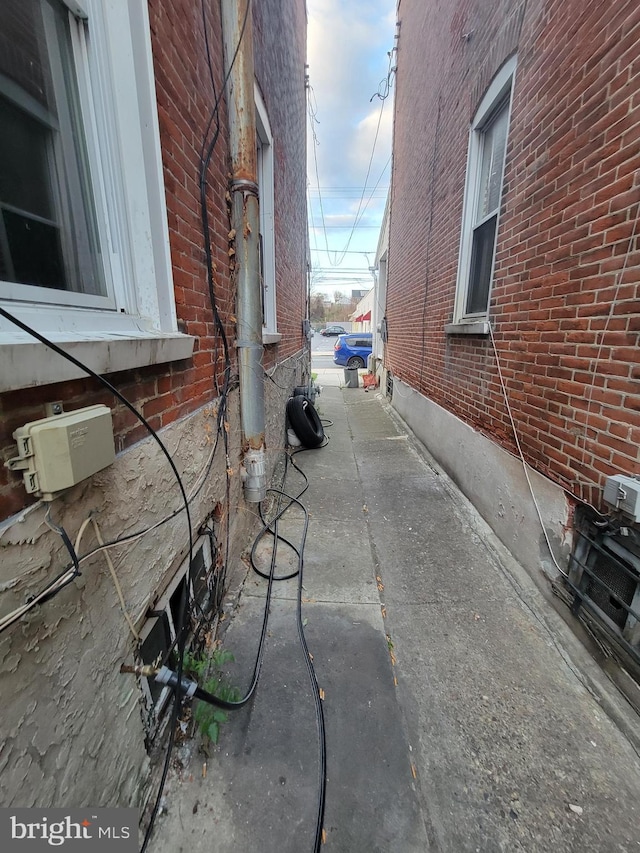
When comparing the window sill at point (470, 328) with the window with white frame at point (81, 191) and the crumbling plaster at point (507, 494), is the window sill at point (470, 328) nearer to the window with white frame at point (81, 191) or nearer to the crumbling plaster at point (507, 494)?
the crumbling plaster at point (507, 494)

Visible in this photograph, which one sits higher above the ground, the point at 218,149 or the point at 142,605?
the point at 218,149

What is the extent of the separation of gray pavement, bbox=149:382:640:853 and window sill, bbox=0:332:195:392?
162 cm

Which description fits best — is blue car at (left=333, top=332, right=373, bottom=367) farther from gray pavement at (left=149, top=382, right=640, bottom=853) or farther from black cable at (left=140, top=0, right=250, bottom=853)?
black cable at (left=140, top=0, right=250, bottom=853)

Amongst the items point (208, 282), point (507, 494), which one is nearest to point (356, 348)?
point (507, 494)

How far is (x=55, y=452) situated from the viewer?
33.8 inches

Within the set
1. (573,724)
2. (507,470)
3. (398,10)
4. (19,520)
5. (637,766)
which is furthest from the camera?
(398,10)

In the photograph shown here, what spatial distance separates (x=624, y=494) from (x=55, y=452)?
Result: 2.20 metres

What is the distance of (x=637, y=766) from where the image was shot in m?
1.51

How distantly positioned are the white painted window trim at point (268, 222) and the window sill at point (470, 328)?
1922mm

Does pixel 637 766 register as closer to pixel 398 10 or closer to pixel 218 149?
pixel 218 149

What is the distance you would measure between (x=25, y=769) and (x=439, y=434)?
4502 millimetres

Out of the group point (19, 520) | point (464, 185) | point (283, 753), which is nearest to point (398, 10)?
point (464, 185)

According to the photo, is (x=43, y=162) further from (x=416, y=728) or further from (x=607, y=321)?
(x=416, y=728)

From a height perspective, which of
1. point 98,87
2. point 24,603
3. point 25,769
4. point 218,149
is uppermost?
point 218,149
